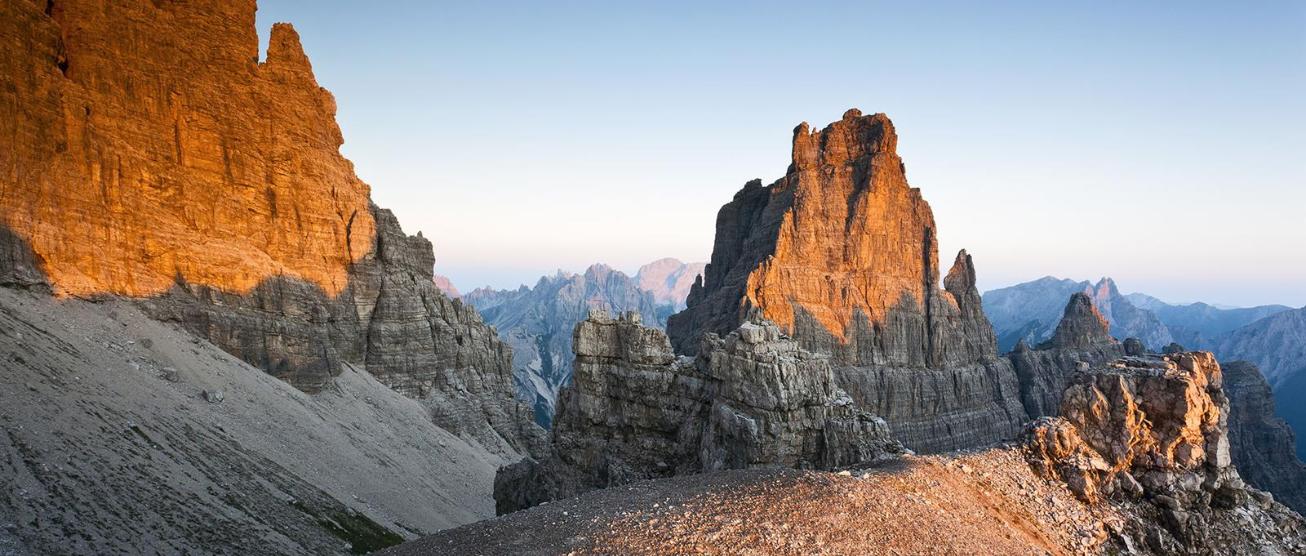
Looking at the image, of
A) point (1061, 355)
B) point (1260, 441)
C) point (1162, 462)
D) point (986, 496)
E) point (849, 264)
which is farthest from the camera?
point (1061, 355)

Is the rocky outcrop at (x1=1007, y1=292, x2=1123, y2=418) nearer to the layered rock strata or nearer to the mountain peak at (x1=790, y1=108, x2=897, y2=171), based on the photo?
the layered rock strata

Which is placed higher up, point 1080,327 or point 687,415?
point 1080,327

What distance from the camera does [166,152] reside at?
59.4 metres

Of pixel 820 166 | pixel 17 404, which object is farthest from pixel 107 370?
pixel 820 166

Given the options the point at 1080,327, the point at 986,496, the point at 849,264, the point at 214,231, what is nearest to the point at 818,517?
the point at 986,496

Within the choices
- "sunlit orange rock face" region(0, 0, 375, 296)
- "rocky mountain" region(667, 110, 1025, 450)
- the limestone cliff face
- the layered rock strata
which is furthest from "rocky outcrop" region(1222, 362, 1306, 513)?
"sunlit orange rock face" region(0, 0, 375, 296)

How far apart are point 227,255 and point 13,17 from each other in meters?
22.7

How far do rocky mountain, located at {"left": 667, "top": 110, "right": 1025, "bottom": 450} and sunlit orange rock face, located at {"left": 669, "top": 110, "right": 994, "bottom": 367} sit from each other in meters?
0.19

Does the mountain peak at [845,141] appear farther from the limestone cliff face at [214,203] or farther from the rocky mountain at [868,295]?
the limestone cliff face at [214,203]

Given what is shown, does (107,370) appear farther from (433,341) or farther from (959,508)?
(959,508)

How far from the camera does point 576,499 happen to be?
22.3 meters

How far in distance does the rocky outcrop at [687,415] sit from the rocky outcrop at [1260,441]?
98.1 metres

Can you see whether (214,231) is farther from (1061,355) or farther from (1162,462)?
(1061,355)

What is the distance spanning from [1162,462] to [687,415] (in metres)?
20.7
